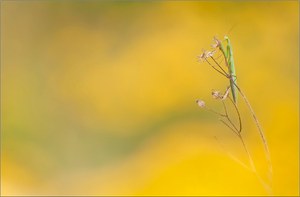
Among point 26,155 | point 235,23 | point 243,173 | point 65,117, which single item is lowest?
point 243,173

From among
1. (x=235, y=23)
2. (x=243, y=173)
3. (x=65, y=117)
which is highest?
(x=235, y=23)

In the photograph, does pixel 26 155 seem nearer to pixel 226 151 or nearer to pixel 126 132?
pixel 126 132

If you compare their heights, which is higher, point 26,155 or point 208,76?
point 208,76

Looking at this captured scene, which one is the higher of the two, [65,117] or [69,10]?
[69,10]

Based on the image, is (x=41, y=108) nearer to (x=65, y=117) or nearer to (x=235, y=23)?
(x=65, y=117)

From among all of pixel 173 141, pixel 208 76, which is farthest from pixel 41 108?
pixel 208 76

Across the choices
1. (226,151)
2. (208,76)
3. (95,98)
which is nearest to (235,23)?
(208,76)
